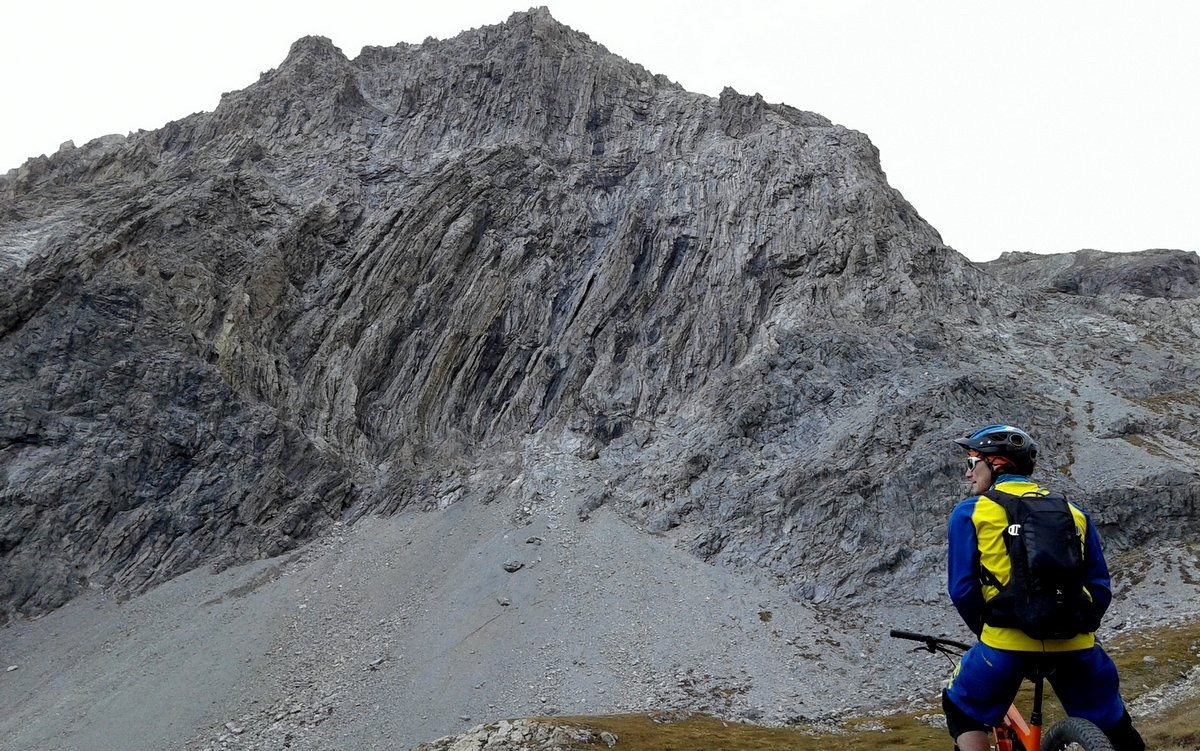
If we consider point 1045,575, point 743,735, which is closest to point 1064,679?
point 1045,575

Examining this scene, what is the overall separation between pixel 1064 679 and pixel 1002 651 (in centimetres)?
50

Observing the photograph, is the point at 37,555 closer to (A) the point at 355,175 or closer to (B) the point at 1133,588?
(A) the point at 355,175

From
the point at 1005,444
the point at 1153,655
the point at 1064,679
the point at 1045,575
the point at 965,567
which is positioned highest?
the point at 1005,444

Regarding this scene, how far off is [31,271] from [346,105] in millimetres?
35423

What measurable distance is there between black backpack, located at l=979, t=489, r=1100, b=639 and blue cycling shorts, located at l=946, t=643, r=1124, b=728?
Result: 0.26m

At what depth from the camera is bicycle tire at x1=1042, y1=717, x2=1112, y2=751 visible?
4.88 metres

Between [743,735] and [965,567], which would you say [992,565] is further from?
[743,735]

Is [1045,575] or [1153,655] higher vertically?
[1045,575]

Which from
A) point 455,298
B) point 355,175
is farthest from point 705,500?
point 355,175

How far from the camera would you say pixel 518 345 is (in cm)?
6056

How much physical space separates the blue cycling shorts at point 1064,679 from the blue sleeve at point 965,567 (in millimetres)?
252

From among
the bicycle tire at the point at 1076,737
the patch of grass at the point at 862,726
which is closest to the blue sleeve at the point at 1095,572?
the bicycle tire at the point at 1076,737

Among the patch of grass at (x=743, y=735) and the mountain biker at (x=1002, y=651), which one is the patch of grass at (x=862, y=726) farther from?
the mountain biker at (x=1002, y=651)

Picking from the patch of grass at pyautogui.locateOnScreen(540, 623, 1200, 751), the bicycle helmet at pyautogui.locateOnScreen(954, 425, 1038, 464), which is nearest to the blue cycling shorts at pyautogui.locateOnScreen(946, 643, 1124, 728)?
the bicycle helmet at pyautogui.locateOnScreen(954, 425, 1038, 464)
